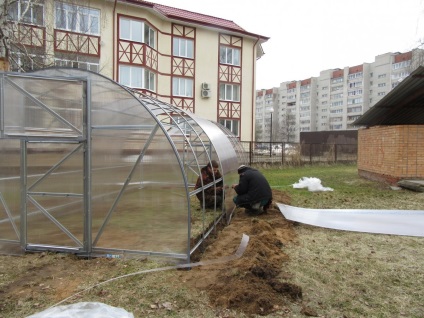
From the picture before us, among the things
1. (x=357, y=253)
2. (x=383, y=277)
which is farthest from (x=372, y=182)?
(x=383, y=277)

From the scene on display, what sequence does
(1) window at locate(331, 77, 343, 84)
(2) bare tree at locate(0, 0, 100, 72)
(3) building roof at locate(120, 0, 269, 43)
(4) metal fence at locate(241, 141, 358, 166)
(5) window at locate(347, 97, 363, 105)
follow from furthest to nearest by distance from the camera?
(1) window at locate(331, 77, 343, 84)
(5) window at locate(347, 97, 363, 105)
(3) building roof at locate(120, 0, 269, 43)
(4) metal fence at locate(241, 141, 358, 166)
(2) bare tree at locate(0, 0, 100, 72)

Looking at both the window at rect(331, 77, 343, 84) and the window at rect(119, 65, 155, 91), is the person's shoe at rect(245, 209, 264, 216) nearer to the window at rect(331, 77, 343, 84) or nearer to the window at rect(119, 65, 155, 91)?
the window at rect(119, 65, 155, 91)

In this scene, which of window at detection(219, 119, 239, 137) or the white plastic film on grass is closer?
the white plastic film on grass

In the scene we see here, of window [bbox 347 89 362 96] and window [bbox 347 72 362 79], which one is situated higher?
window [bbox 347 72 362 79]

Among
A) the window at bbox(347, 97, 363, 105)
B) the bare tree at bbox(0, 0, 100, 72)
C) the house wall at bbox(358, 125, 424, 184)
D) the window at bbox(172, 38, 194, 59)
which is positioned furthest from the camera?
the window at bbox(347, 97, 363, 105)

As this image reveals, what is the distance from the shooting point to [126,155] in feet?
17.9

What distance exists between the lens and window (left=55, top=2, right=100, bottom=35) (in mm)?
14719

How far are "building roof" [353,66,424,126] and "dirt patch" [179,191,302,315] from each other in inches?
299

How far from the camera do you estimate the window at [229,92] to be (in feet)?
83.9

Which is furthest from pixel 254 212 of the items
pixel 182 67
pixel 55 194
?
pixel 182 67

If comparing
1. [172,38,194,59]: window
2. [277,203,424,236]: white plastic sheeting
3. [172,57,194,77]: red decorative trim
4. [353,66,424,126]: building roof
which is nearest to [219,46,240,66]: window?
[172,38,194,59]: window

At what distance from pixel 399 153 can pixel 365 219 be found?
568 centimetres

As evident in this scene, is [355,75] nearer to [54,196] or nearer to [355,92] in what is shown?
[355,92]

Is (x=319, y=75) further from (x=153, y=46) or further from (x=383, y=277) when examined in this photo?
(x=383, y=277)
